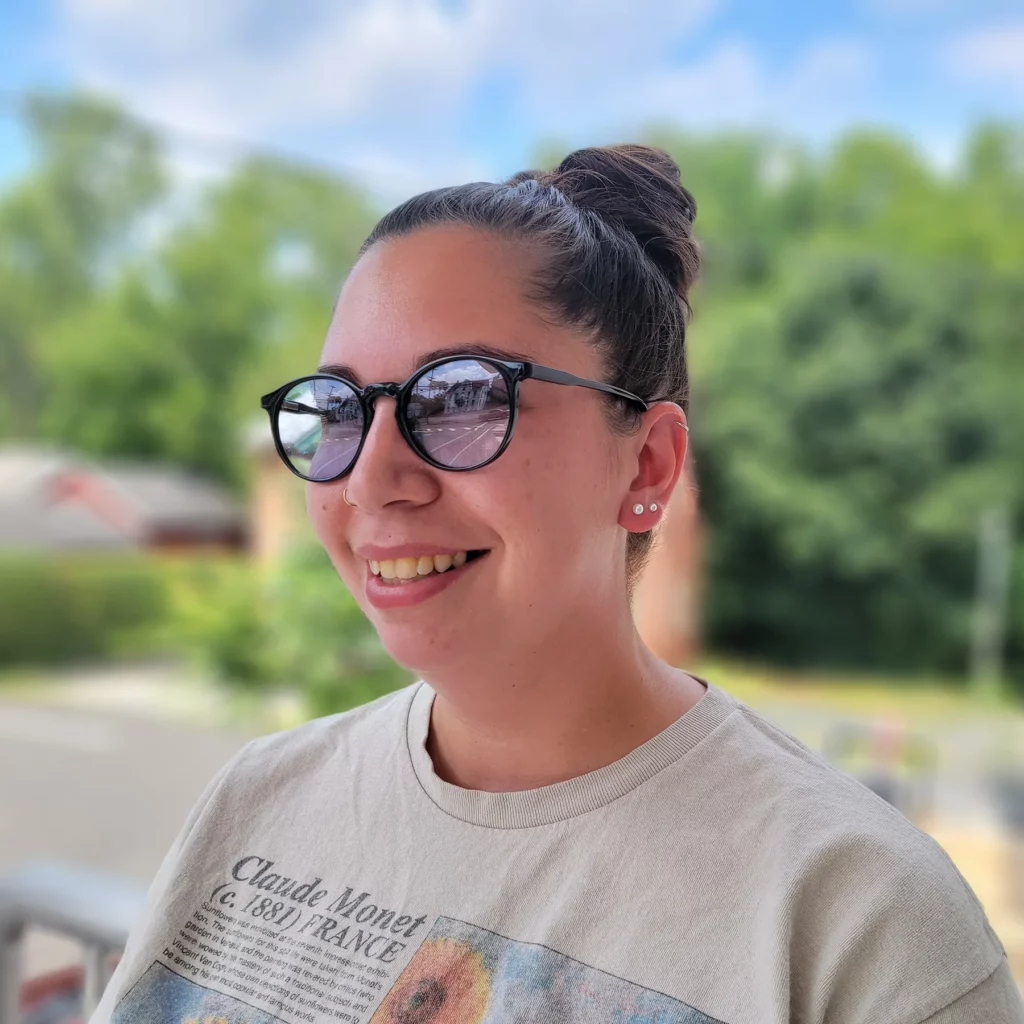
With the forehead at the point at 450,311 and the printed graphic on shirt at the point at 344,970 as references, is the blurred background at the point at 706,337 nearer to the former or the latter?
the printed graphic on shirt at the point at 344,970

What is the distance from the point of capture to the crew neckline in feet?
2.34

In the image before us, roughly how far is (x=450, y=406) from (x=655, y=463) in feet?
0.53

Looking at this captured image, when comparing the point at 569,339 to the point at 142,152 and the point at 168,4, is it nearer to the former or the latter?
the point at 168,4

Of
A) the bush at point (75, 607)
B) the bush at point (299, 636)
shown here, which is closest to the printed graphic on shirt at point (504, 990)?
the bush at point (299, 636)

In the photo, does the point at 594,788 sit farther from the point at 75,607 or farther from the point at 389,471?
the point at 75,607

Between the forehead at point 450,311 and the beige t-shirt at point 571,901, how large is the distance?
281 mm

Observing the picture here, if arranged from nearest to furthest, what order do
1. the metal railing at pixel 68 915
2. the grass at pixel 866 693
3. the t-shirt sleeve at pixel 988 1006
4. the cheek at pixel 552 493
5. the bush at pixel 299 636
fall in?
1. the t-shirt sleeve at pixel 988 1006
2. the cheek at pixel 552 493
3. the metal railing at pixel 68 915
4. the bush at pixel 299 636
5. the grass at pixel 866 693

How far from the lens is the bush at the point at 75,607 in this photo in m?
11.3

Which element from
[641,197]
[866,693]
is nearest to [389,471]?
[641,197]

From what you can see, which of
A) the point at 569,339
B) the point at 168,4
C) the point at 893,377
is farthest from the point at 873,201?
the point at 569,339

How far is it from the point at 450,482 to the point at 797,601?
12.9m

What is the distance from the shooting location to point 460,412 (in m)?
0.69

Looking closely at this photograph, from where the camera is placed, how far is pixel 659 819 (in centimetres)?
69

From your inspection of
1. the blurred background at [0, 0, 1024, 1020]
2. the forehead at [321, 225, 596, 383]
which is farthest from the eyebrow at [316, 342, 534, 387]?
the blurred background at [0, 0, 1024, 1020]
